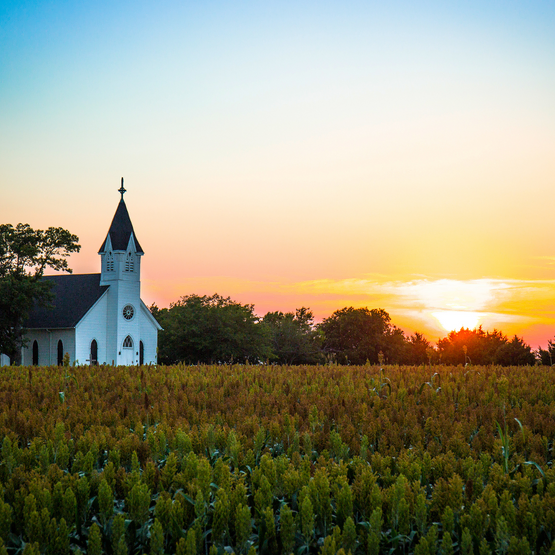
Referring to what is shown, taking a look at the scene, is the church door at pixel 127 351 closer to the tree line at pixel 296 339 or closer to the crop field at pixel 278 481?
the tree line at pixel 296 339

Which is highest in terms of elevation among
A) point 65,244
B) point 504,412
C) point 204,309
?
point 65,244

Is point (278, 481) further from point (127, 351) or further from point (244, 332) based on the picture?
point (244, 332)

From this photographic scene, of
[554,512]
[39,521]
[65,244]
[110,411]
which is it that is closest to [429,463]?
[554,512]

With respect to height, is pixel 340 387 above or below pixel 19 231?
below

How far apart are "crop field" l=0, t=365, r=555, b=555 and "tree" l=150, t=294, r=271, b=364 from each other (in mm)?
58827

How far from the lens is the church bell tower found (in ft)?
187

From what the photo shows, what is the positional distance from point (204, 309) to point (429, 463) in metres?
63.1

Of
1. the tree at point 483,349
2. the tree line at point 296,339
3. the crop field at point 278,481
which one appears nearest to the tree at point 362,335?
the tree line at point 296,339

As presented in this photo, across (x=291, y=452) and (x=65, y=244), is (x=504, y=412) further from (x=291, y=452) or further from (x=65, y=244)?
(x=65, y=244)

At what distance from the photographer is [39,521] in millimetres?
3709

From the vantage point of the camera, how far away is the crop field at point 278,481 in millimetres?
3738

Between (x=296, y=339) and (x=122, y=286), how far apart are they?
26399mm

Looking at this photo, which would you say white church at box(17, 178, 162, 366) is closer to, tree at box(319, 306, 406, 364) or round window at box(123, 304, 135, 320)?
round window at box(123, 304, 135, 320)

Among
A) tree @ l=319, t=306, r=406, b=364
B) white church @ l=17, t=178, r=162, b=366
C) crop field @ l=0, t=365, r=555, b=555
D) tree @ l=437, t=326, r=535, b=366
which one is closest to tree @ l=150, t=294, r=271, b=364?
white church @ l=17, t=178, r=162, b=366
